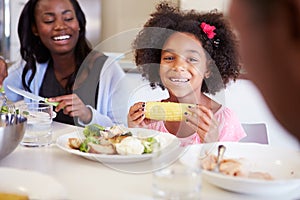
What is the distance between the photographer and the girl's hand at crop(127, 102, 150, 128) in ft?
4.22

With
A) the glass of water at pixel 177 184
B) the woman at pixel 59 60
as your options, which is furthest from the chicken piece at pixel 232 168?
the woman at pixel 59 60

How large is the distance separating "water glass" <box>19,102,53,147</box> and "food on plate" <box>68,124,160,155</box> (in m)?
0.11

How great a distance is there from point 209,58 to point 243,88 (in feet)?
0.94

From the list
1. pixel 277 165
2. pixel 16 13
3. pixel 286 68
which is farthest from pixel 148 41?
pixel 16 13

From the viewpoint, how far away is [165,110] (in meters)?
1.29

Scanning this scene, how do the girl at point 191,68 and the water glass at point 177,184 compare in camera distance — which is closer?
the water glass at point 177,184

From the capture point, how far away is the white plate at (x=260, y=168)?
0.77 metres

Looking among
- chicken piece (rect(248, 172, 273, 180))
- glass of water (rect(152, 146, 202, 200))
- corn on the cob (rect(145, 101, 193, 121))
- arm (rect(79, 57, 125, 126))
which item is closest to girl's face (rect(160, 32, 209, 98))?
corn on the cob (rect(145, 101, 193, 121))

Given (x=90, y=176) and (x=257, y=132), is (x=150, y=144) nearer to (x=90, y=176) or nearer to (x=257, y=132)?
(x=90, y=176)

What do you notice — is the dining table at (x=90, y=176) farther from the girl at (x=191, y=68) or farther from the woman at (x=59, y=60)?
the woman at (x=59, y=60)

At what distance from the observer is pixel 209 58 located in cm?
151

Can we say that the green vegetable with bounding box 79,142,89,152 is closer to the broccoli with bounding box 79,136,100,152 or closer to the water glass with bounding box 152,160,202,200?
the broccoli with bounding box 79,136,100,152


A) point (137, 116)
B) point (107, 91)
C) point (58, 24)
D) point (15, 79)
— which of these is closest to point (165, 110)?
point (137, 116)

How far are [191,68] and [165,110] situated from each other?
0.20 metres
